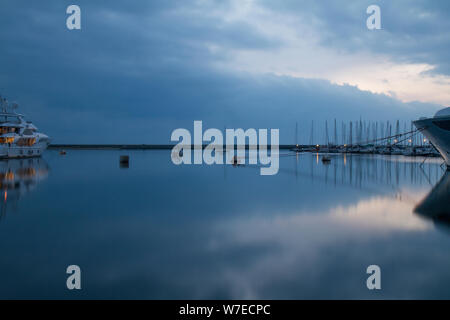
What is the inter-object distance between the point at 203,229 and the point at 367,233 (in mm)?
5415

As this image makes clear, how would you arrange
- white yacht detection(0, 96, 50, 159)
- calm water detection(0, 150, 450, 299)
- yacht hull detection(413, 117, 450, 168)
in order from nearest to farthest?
calm water detection(0, 150, 450, 299)
yacht hull detection(413, 117, 450, 168)
white yacht detection(0, 96, 50, 159)

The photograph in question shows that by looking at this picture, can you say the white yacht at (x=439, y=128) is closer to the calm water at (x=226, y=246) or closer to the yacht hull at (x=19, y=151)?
the calm water at (x=226, y=246)

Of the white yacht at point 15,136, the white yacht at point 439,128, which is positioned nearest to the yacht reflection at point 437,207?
the white yacht at point 439,128

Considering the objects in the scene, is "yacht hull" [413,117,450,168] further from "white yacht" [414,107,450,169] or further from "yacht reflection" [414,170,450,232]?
"yacht reflection" [414,170,450,232]

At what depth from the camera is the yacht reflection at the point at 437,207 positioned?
11268 millimetres

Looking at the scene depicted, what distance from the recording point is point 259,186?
72.4 ft

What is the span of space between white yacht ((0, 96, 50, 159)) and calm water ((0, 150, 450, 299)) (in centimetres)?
3773

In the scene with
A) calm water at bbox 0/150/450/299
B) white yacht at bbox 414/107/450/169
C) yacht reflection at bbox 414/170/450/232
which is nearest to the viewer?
calm water at bbox 0/150/450/299

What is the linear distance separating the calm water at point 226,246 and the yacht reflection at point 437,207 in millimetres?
45

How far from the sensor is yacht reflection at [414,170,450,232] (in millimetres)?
11268

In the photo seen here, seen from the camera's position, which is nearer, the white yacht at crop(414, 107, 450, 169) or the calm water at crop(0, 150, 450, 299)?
the calm water at crop(0, 150, 450, 299)

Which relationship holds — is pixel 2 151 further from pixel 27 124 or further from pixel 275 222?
pixel 275 222

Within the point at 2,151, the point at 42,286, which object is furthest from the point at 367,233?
the point at 2,151

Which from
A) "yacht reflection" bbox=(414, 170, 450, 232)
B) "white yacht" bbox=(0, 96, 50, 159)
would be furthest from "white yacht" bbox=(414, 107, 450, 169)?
"white yacht" bbox=(0, 96, 50, 159)
